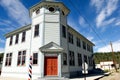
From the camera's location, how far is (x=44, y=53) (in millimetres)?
15742

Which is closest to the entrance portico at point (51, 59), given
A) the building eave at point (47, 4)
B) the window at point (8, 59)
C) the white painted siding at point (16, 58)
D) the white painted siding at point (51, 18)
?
the white painted siding at point (51, 18)

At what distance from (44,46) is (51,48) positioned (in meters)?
0.90

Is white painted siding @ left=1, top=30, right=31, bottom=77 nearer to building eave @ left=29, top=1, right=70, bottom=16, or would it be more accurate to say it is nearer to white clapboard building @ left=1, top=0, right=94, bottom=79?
white clapboard building @ left=1, top=0, right=94, bottom=79

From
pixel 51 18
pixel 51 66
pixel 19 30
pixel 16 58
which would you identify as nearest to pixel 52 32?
pixel 51 18

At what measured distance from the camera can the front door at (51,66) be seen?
15.3 metres

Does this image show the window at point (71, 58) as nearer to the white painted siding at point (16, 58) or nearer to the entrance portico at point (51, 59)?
the entrance portico at point (51, 59)

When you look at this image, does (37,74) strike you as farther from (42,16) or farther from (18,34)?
(18,34)

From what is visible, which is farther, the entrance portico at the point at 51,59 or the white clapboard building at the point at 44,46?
the white clapboard building at the point at 44,46

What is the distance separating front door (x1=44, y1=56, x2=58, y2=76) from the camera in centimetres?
1533

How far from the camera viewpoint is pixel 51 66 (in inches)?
611

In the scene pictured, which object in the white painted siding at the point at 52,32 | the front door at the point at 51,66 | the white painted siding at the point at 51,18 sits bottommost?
the front door at the point at 51,66

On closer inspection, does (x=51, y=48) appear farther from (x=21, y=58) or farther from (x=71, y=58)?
(x=21, y=58)

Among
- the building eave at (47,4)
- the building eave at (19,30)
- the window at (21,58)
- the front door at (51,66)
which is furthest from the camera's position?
the building eave at (19,30)

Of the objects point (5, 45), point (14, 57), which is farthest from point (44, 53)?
point (5, 45)
